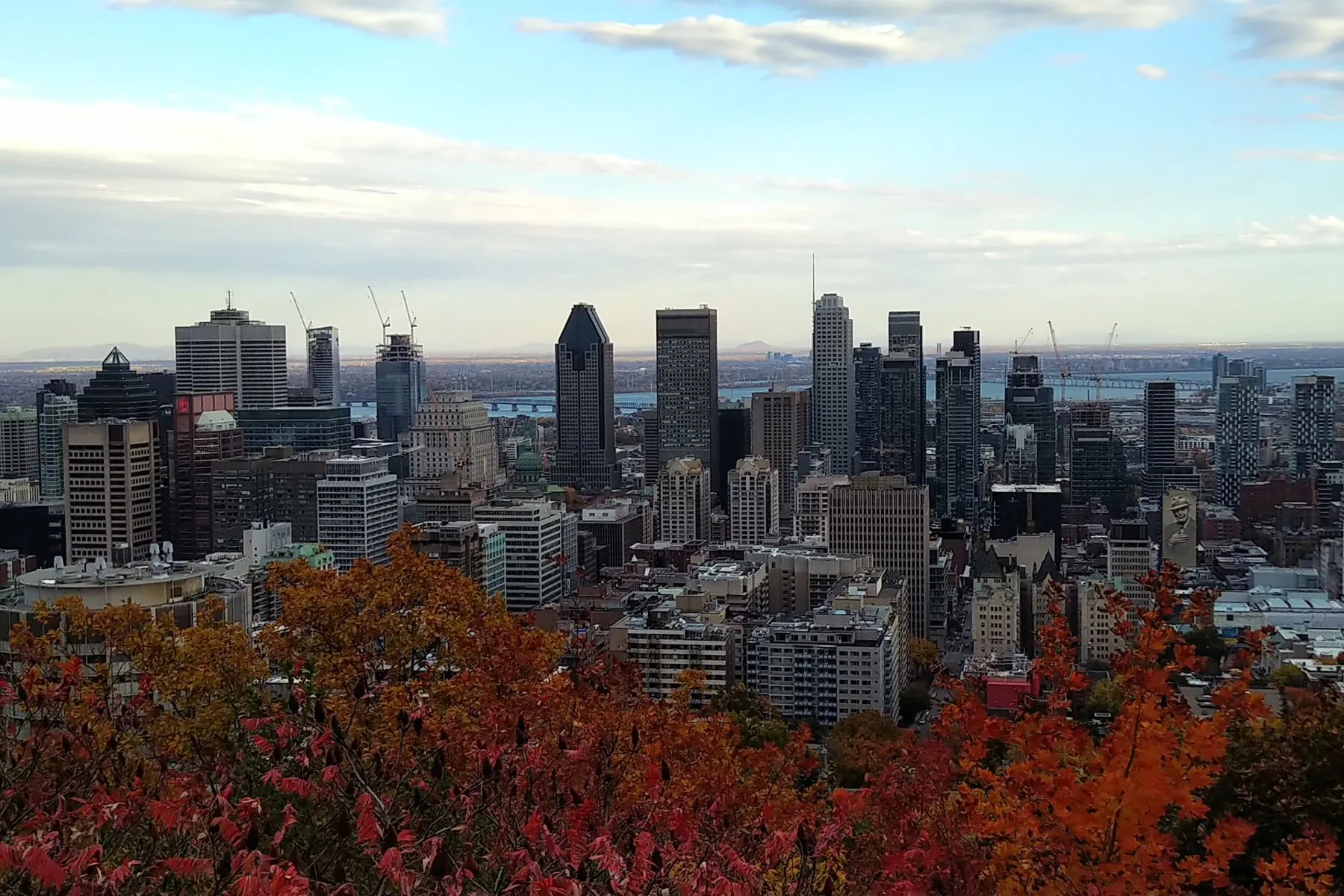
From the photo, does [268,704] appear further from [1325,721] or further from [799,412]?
[799,412]

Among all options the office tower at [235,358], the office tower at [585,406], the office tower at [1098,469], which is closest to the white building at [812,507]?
the office tower at [1098,469]

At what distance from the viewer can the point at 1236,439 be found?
59688 millimetres

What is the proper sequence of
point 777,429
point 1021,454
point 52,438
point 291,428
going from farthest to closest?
point 777,429, point 1021,454, point 291,428, point 52,438

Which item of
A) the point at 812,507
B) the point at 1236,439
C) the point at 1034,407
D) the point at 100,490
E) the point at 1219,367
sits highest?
the point at 1219,367

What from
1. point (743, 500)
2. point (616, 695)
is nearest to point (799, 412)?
point (743, 500)

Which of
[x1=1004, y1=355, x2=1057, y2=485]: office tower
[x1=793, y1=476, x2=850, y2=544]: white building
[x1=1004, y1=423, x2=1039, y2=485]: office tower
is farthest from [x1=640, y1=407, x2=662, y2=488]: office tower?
[x1=1004, y1=355, x2=1057, y2=485]: office tower

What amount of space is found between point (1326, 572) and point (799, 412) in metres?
30.7

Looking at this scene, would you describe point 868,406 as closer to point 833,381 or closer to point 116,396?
point 833,381

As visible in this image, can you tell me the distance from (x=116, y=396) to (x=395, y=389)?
111 ft

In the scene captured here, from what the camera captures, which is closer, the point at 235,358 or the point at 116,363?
the point at 116,363

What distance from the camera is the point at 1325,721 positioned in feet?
27.8

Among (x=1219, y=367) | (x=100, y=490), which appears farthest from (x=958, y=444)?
(x=1219, y=367)

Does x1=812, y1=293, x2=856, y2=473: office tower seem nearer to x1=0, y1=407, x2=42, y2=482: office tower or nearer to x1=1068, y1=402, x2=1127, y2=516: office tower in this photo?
x1=1068, y1=402, x2=1127, y2=516: office tower

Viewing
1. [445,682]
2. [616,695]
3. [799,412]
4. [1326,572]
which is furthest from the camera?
[799,412]
